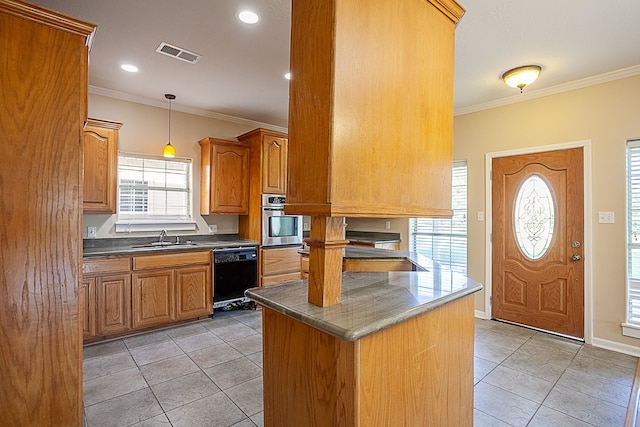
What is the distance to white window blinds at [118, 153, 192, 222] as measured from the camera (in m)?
3.96

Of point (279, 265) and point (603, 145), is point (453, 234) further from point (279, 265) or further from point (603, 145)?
point (279, 265)

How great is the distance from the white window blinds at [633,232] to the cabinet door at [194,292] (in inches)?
177

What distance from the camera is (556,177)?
11.6 feet

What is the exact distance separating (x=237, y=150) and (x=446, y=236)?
325 cm

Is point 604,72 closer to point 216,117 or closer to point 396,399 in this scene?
point 396,399

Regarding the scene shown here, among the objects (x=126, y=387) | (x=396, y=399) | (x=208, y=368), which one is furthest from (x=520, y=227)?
(x=126, y=387)

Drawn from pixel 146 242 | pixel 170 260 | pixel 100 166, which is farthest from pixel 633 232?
pixel 100 166

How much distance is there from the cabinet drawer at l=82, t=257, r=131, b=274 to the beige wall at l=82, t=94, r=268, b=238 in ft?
1.88

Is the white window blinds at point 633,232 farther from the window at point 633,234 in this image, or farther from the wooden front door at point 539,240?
the wooden front door at point 539,240

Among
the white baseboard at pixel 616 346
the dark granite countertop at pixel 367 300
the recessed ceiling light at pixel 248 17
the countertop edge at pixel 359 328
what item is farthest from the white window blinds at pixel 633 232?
the recessed ceiling light at pixel 248 17

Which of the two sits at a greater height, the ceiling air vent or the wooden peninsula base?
the ceiling air vent

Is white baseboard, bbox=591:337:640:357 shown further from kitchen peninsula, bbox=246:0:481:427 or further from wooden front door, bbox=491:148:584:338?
kitchen peninsula, bbox=246:0:481:427

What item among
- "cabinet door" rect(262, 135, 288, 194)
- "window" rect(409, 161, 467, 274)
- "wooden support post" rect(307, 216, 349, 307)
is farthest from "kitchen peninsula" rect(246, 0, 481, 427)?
"cabinet door" rect(262, 135, 288, 194)

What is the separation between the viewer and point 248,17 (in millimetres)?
2379
